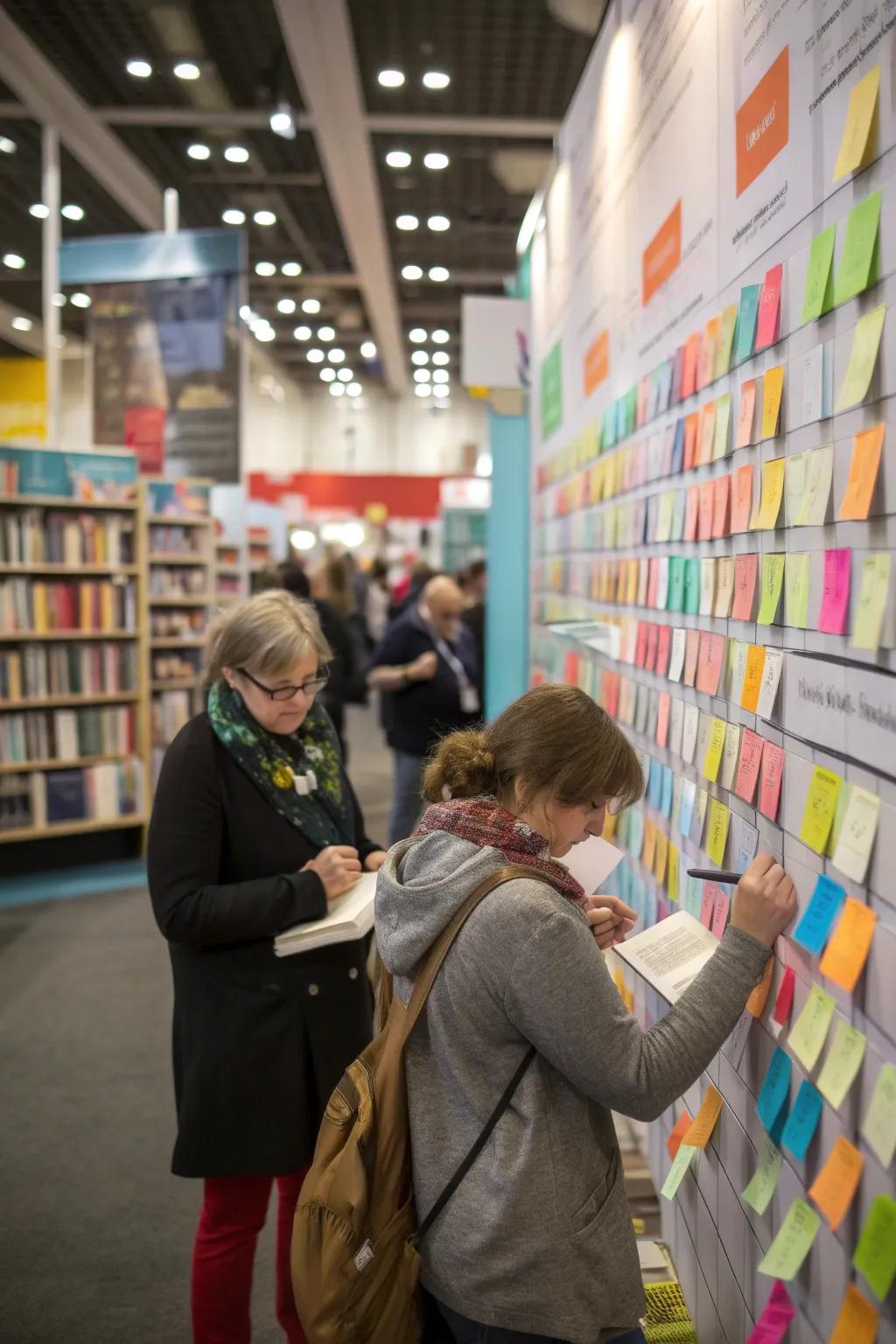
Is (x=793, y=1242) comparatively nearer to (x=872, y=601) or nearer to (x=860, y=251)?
(x=872, y=601)

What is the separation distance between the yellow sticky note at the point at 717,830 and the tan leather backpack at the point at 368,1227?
745mm

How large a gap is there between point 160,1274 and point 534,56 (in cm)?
712

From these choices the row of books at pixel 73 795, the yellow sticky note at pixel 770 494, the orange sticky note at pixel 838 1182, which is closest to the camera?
the orange sticky note at pixel 838 1182

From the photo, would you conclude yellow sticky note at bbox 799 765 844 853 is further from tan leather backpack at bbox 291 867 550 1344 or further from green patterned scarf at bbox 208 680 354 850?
green patterned scarf at bbox 208 680 354 850

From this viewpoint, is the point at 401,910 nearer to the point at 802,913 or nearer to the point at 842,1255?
the point at 802,913

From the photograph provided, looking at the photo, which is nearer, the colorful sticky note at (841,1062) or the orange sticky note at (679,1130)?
the colorful sticky note at (841,1062)

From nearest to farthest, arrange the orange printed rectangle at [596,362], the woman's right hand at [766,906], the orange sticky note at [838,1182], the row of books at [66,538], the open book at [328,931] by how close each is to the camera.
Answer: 1. the orange sticky note at [838,1182]
2. the woman's right hand at [766,906]
3. the open book at [328,931]
4. the orange printed rectangle at [596,362]
5. the row of books at [66,538]

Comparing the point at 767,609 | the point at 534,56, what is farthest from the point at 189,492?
the point at 767,609

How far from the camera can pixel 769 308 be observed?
1.75 meters

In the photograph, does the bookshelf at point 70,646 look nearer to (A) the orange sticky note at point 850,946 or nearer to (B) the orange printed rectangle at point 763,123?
(B) the orange printed rectangle at point 763,123

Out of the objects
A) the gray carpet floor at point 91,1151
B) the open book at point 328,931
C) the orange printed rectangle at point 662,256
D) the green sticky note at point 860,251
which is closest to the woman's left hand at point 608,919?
the open book at point 328,931

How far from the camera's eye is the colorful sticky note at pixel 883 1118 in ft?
4.17

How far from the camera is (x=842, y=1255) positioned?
143cm

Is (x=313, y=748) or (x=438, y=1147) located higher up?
(x=313, y=748)
